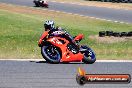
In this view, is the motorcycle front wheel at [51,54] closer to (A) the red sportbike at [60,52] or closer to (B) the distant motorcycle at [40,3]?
(A) the red sportbike at [60,52]

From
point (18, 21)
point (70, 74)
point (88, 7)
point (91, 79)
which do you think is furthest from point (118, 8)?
point (91, 79)

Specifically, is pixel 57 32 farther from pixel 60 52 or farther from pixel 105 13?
pixel 105 13

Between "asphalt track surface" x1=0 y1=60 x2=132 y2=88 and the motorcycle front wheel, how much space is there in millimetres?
247

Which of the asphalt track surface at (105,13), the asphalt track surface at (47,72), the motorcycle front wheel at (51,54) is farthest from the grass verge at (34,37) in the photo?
the asphalt track surface at (105,13)

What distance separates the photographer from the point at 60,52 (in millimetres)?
15438

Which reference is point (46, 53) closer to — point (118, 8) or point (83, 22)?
point (83, 22)

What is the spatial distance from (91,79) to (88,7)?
3920 cm

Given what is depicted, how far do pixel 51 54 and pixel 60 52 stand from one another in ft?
1.09

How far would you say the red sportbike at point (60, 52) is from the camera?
15.4 meters

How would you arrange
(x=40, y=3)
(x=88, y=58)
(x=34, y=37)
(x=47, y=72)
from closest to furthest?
(x=47, y=72) < (x=88, y=58) < (x=34, y=37) < (x=40, y=3)

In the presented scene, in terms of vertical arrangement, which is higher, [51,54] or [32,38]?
[51,54]

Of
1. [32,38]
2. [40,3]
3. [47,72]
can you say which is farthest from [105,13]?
[47,72]

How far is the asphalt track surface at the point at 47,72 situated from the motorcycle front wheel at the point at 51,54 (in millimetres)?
247

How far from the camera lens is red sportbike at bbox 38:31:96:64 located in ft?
50.4
